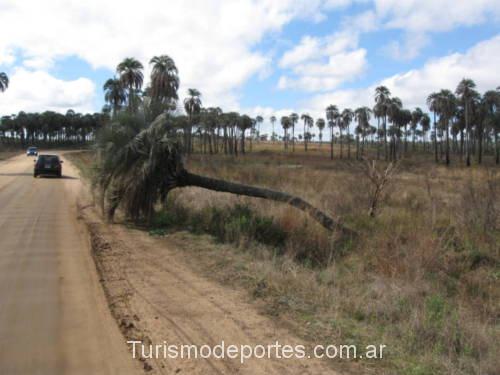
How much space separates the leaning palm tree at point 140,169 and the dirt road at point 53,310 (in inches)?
69.2

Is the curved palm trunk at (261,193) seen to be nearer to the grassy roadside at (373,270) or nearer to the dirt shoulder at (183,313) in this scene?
the grassy roadside at (373,270)

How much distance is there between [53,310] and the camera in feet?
16.8

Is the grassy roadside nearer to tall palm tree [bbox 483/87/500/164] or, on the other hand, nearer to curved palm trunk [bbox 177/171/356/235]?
curved palm trunk [bbox 177/171/356/235]

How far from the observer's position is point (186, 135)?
1190 cm

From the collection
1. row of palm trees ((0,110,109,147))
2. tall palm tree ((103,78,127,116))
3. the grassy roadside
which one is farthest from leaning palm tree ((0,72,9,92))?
the grassy roadside

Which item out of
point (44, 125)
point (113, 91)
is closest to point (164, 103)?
point (113, 91)

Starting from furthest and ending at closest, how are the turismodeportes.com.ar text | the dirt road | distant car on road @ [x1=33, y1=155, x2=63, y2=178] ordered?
distant car on road @ [x1=33, y1=155, x2=63, y2=178] → the turismodeportes.com.ar text → the dirt road

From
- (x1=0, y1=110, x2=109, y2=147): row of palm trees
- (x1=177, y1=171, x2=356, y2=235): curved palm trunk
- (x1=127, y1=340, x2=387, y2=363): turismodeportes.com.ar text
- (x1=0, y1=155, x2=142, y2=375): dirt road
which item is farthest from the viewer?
(x1=0, y1=110, x2=109, y2=147): row of palm trees

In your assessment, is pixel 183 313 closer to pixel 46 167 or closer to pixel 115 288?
pixel 115 288

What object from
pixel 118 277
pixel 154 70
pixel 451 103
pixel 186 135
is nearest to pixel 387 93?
pixel 451 103

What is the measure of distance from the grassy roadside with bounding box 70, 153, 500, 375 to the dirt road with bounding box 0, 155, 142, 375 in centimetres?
189

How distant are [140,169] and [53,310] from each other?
243 inches

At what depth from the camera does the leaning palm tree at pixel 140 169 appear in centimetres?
1087

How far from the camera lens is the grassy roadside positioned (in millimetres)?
4527
